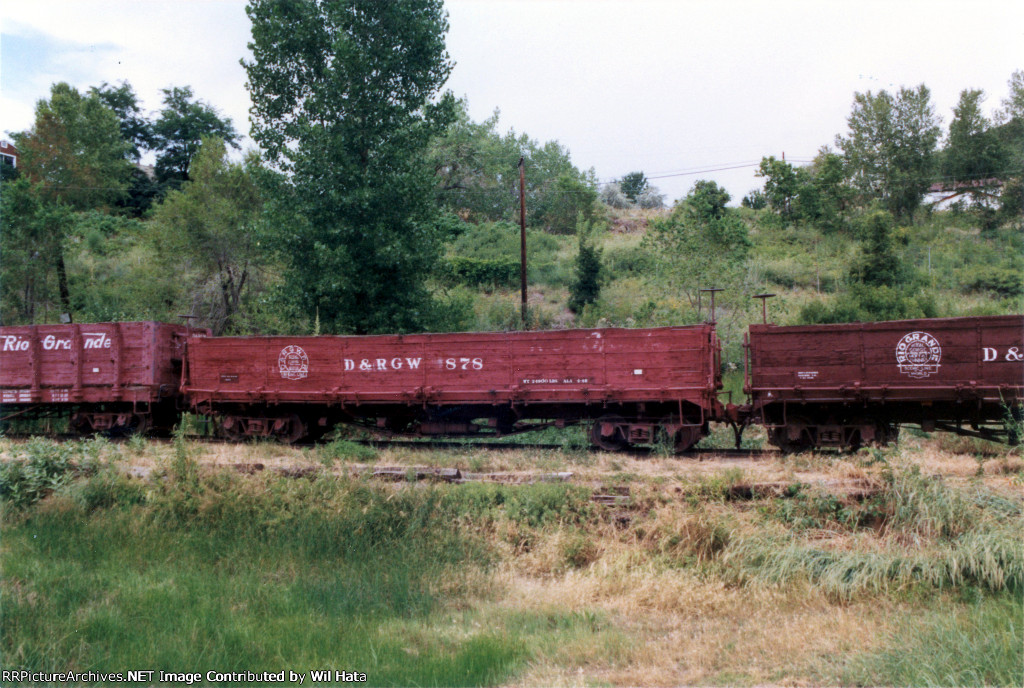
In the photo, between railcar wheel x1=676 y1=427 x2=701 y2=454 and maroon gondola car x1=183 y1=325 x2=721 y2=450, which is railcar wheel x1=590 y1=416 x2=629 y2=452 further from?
railcar wheel x1=676 y1=427 x2=701 y2=454

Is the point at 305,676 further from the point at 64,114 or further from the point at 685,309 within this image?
the point at 64,114

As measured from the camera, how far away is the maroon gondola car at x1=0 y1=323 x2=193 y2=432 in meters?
16.5

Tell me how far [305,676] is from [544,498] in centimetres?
483

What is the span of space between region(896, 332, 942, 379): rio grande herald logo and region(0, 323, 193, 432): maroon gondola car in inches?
634

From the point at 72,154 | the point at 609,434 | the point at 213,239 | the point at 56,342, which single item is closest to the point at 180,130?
the point at 72,154

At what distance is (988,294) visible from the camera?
2933cm

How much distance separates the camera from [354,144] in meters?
20.9

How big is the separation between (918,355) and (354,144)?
15987 millimetres

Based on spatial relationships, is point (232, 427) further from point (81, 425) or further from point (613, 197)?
point (613, 197)

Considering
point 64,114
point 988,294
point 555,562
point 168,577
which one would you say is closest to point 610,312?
point 988,294

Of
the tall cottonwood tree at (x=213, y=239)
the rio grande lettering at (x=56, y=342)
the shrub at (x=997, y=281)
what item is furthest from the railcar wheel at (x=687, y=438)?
the shrub at (x=997, y=281)

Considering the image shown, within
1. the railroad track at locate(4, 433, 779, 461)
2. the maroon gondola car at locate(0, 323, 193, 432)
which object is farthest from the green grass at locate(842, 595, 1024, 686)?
the maroon gondola car at locate(0, 323, 193, 432)

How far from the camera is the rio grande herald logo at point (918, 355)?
12875 millimetres

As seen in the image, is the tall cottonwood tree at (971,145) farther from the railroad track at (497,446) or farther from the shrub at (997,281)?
the railroad track at (497,446)
